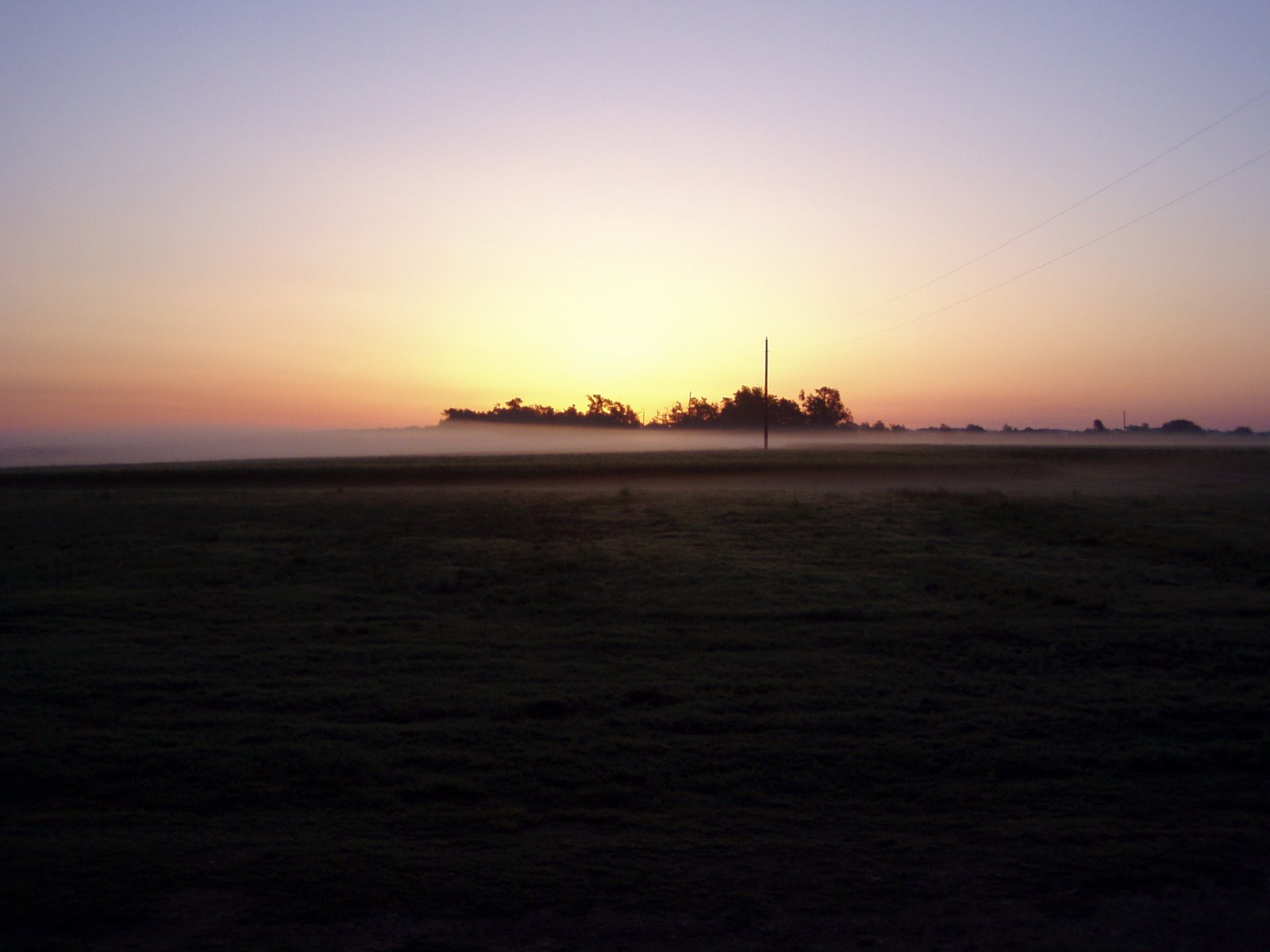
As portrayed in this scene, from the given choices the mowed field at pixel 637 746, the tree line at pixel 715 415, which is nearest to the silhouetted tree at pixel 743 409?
the tree line at pixel 715 415

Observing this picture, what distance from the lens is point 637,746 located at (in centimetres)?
730

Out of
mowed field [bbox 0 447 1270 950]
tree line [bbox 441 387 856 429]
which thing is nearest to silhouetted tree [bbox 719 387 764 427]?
tree line [bbox 441 387 856 429]

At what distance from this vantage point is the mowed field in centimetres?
474

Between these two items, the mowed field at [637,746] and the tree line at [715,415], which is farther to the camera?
the tree line at [715,415]

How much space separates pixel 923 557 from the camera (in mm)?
16047

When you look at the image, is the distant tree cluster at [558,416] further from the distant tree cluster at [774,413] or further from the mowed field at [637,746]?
the mowed field at [637,746]

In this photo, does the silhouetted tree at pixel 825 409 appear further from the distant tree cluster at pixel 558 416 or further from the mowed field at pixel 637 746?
the mowed field at pixel 637 746

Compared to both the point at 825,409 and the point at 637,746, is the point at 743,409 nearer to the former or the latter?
the point at 825,409

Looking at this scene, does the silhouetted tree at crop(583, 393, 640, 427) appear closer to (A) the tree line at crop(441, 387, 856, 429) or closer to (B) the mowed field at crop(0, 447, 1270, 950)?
(A) the tree line at crop(441, 387, 856, 429)

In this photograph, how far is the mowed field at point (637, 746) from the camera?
4.74m

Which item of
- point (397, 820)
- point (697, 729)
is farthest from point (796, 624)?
point (397, 820)

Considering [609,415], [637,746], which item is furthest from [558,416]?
[637,746]

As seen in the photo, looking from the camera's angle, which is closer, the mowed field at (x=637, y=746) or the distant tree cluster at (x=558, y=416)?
the mowed field at (x=637, y=746)

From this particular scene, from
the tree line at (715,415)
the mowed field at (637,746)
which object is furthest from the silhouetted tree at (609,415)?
the mowed field at (637,746)
